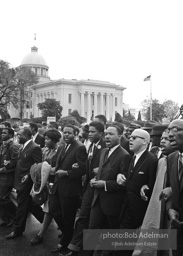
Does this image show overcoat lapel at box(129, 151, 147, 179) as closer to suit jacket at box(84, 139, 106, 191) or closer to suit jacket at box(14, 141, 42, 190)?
suit jacket at box(84, 139, 106, 191)

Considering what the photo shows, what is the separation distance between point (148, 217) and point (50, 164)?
257cm

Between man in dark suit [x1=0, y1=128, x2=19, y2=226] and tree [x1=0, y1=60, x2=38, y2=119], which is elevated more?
tree [x1=0, y1=60, x2=38, y2=119]

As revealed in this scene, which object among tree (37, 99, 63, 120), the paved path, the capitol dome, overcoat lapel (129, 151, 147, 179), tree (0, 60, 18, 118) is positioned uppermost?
the capitol dome

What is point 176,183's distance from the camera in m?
3.75

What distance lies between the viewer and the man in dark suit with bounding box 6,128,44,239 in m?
6.54

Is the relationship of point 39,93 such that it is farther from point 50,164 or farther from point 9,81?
point 50,164

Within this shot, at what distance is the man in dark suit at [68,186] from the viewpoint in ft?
19.1

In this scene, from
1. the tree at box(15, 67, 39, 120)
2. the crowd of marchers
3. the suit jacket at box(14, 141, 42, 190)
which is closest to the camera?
the crowd of marchers

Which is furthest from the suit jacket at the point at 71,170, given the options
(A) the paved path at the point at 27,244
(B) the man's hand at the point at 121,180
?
(B) the man's hand at the point at 121,180

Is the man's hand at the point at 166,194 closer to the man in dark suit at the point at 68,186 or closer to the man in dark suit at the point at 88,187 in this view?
the man in dark suit at the point at 88,187

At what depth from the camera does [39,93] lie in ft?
360

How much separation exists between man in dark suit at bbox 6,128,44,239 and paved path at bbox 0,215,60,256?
21 cm

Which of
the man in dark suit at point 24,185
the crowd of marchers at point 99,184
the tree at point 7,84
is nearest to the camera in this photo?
the crowd of marchers at point 99,184

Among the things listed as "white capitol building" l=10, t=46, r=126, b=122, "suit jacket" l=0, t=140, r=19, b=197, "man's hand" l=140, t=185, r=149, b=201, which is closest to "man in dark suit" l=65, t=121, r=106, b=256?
"man's hand" l=140, t=185, r=149, b=201
